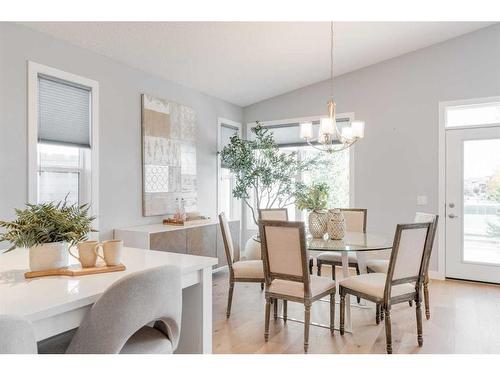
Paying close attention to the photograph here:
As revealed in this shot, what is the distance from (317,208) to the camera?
342 cm

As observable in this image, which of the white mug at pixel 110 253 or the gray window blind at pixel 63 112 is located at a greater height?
the gray window blind at pixel 63 112

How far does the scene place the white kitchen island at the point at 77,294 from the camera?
1174 millimetres

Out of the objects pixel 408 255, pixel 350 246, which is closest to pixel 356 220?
pixel 350 246

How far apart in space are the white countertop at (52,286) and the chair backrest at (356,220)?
2.64 m

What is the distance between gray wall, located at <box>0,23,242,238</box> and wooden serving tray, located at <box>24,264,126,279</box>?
181cm

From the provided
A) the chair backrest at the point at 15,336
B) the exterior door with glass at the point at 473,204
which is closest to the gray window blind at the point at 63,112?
Answer: the chair backrest at the point at 15,336

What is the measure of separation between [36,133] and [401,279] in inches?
127

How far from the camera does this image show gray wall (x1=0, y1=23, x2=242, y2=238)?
2939mm

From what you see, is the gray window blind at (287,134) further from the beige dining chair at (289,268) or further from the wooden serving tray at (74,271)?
the wooden serving tray at (74,271)

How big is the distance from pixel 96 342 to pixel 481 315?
3547mm

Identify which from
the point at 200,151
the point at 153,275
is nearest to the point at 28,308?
the point at 153,275

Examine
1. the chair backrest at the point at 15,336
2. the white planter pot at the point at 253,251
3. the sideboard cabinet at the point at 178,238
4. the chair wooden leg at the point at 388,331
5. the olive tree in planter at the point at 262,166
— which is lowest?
the chair wooden leg at the point at 388,331

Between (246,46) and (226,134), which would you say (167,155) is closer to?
(226,134)

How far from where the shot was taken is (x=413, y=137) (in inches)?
193
